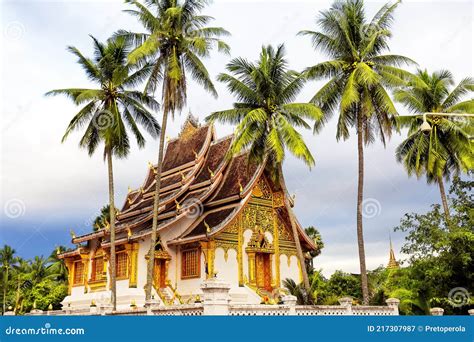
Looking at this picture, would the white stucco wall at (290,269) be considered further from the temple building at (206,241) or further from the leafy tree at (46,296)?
the leafy tree at (46,296)

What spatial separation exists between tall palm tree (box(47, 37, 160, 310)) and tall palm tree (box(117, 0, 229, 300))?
1665 millimetres

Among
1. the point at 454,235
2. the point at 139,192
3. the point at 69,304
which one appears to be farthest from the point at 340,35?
the point at 69,304

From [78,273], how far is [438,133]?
2180 centimetres

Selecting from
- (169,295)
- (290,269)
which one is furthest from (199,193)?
(290,269)

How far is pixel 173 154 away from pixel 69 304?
35.0 ft

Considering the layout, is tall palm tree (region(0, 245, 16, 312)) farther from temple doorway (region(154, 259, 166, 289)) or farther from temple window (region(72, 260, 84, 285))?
temple doorway (region(154, 259, 166, 289))

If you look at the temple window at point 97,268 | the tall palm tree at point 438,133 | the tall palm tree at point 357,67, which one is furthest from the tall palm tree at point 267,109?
the temple window at point 97,268

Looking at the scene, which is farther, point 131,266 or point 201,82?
point 131,266

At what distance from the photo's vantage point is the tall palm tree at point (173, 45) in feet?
69.7

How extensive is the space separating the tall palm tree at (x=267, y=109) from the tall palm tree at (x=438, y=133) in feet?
24.9

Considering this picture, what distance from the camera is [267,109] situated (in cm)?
2208

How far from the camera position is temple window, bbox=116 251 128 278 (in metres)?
24.7
